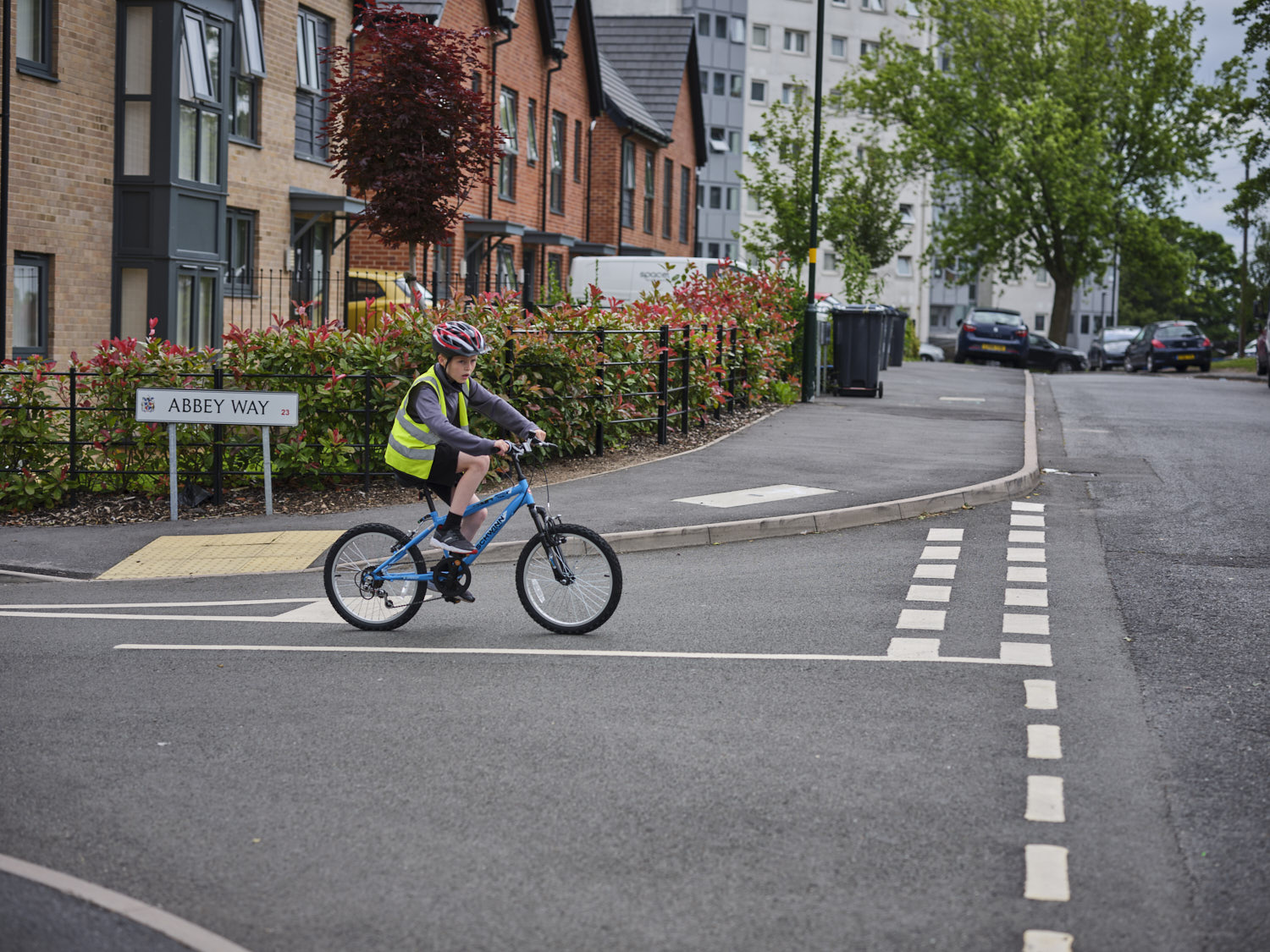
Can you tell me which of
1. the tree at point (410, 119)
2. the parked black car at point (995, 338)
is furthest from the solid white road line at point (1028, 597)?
the parked black car at point (995, 338)

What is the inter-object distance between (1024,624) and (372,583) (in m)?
3.59

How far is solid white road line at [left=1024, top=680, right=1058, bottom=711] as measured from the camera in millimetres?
6801

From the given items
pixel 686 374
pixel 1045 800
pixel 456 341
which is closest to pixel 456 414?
pixel 456 341

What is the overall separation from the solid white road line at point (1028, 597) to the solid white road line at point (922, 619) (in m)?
→ 0.55

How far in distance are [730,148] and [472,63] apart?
67.3 meters

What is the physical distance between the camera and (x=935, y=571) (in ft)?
34.6

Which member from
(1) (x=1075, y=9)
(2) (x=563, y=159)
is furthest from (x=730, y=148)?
(2) (x=563, y=159)

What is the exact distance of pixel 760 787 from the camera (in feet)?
18.2

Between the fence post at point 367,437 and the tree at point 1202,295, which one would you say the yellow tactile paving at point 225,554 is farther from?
the tree at point 1202,295

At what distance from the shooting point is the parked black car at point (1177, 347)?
4788 centimetres

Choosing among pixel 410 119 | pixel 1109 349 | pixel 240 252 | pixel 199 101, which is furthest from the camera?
pixel 1109 349

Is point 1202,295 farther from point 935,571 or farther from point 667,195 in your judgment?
point 935,571

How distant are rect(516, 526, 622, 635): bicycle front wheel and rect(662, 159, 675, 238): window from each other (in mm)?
41065

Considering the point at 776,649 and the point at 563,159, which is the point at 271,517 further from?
the point at 563,159
